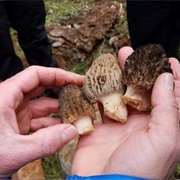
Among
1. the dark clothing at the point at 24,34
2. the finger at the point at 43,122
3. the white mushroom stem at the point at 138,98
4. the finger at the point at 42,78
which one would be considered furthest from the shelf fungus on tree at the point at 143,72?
the dark clothing at the point at 24,34

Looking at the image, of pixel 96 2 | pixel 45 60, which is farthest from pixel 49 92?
pixel 96 2

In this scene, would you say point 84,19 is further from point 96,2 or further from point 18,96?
point 18,96

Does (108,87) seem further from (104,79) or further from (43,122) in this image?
(43,122)

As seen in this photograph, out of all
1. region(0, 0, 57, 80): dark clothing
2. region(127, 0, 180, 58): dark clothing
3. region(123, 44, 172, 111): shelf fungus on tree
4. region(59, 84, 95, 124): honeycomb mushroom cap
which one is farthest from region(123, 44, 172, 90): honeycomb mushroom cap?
region(0, 0, 57, 80): dark clothing

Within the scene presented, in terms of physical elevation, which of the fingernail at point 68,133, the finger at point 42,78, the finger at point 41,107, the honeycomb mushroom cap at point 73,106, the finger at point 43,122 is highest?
the finger at point 42,78

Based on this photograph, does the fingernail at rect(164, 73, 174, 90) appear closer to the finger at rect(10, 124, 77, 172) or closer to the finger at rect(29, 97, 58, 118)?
the finger at rect(10, 124, 77, 172)

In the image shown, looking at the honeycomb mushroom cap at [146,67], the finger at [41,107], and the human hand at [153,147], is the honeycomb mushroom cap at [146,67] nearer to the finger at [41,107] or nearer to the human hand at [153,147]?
the human hand at [153,147]

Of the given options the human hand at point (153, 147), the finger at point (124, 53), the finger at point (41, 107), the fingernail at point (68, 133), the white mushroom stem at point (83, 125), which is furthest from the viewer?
the finger at point (41, 107)
